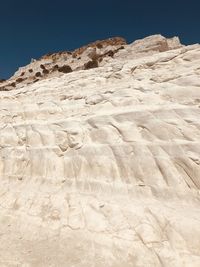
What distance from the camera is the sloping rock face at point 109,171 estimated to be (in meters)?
7.68

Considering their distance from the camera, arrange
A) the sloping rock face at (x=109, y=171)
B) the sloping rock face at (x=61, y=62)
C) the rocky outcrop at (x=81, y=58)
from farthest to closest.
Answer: the sloping rock face at (x=61, y=62) < the rocky outcrop at (x=81, y=58) < the sloping rock face at (x=109, y=171)

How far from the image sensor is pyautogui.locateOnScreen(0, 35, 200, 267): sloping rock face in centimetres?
768

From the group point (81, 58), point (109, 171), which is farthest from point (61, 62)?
point (109, 171)

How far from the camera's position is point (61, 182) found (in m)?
10.7

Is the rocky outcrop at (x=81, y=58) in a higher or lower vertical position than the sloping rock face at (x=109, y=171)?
higher

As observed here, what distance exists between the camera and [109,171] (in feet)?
33.4

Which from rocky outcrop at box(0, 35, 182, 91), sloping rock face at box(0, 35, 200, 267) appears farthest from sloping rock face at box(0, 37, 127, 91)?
sloping rock face at box(0, 35, 200, 267)

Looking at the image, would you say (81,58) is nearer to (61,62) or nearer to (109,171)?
(61,62)

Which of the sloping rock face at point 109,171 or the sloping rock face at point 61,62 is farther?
the sloping rock face at point 61,62

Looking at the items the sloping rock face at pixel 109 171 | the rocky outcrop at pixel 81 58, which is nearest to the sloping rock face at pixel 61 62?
the rocky outcrop at pixel 81 58

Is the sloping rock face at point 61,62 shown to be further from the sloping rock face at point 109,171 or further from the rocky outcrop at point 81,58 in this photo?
the sloping rock face at point 109,171

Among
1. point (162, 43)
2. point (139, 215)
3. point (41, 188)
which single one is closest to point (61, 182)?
point (41, 188)

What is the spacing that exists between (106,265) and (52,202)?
3.28 metres

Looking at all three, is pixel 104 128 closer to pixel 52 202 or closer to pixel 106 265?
pixel 52 202
